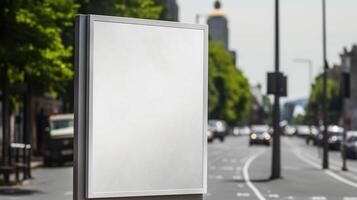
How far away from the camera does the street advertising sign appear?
8203 mm

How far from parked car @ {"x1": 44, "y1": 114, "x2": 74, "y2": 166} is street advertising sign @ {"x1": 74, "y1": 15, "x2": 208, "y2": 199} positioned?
109 feet

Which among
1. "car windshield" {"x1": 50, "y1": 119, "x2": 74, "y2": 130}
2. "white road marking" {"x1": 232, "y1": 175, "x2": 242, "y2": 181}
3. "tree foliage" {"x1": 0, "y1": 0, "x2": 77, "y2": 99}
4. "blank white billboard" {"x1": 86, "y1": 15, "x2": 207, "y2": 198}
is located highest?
"tree foliage" {"x1": 0, "y1": 0, "x2": 77, "y2": 99}

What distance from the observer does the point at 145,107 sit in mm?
8398

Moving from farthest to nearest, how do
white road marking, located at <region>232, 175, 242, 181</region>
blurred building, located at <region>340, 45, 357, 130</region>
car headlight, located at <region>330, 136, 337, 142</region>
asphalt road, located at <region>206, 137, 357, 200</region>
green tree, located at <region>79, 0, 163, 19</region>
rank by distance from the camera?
blurred building, located at <region>340, 45, 357, 130</region>
car headlight, located at <region>330, 136, 337, 142</region>
green tree, located at <region>79, 0, 163, 19</region>
white road marking, located at <region>232, 175, 242, 181</region>
asphalt road, located at <region>206, 137, 357, 200</region>

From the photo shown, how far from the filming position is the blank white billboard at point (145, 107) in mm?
8227

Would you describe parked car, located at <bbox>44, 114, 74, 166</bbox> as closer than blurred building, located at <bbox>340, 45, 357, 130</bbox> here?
Yes

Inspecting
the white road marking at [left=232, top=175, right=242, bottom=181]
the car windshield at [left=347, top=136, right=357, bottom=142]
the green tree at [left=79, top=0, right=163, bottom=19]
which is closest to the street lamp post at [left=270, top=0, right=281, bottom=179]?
the white road marking at [left=232, top=175, right=242, bottom=181]

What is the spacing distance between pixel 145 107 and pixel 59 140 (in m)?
34.3

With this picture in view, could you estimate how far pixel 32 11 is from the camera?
2998cm

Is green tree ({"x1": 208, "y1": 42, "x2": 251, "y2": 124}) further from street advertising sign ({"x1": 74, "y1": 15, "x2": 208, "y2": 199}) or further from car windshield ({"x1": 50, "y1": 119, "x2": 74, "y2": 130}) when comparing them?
street advertising sign ({"x1": 74, "y1": 15, "x2": 208, "y2": 199})

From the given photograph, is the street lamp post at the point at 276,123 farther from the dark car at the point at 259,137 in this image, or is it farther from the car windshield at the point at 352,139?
the dark car at the point at 259,137

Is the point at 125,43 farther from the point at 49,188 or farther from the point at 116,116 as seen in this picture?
the point at 49,188

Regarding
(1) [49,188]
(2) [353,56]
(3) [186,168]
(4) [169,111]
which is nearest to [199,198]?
(3) [186,168]

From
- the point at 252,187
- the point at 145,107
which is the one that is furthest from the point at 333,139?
the point at 145,107
